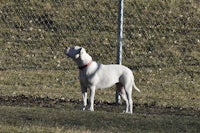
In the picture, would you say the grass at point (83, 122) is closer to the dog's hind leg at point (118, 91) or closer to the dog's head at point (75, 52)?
the dog's head at point (75, 52)

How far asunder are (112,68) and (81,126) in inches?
64.8

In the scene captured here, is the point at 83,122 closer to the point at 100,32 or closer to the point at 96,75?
the point at 96,75

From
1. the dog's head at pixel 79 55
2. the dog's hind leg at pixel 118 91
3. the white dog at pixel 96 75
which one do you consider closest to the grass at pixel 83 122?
the white dog at pixel 96 75

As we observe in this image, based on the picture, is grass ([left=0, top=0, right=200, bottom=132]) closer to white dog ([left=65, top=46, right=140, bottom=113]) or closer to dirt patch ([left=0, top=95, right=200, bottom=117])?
dirt patch ([left=0, top=95, right=200, bottom=117])

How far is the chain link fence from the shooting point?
12289 millimetres

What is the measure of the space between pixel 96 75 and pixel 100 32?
4.95 metres

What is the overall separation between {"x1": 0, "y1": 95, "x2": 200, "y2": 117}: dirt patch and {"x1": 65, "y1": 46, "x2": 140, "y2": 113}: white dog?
1.85 feet

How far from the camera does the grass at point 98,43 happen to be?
10.8 meters

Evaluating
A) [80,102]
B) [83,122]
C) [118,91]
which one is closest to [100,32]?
[80,102]

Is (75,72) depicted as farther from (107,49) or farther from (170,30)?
(170,30)

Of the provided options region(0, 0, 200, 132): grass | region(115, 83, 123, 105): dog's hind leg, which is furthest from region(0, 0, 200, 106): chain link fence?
region(115, 83, 123, 105): dog's hind leg

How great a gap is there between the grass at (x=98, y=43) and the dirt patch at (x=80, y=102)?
48cm

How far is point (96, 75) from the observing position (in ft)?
26.8

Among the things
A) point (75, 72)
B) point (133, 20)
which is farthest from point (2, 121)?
point (133, 20)
